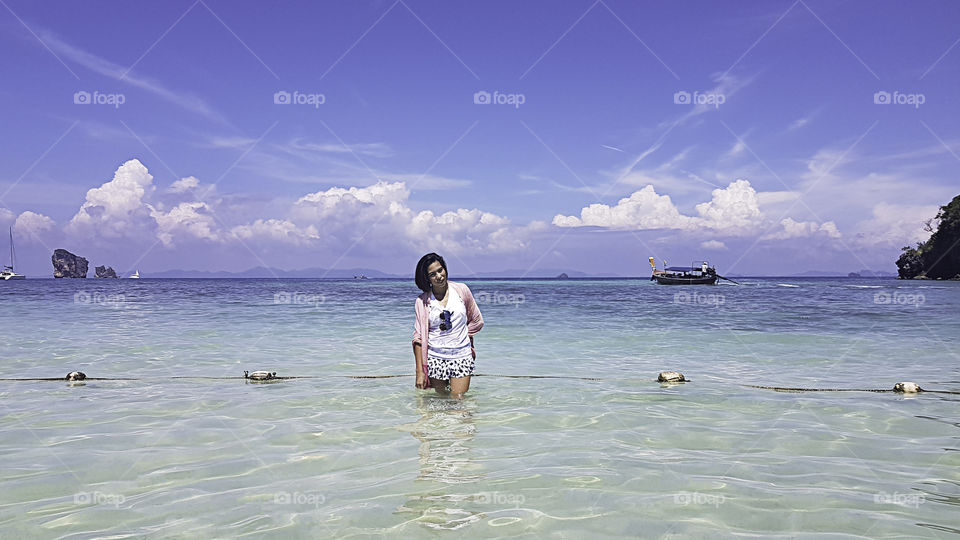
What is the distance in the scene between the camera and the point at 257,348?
1433 cm

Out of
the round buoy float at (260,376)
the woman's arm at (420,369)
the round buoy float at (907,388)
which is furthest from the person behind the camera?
the round buoy float at (260,376)

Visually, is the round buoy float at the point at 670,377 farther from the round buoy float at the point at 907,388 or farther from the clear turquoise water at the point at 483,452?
the round buoy float at the point at 907,388

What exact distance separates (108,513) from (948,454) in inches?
275

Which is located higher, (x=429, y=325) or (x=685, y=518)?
(x=429, y=325)

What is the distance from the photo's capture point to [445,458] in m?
5.29

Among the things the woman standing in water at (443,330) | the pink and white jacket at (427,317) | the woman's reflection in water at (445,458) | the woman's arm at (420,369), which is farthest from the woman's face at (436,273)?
the woman's reflection in water at (445,458)

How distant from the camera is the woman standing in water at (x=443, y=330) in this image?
7.13m

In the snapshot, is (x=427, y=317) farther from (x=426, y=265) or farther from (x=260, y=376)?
(x=260, y=376)

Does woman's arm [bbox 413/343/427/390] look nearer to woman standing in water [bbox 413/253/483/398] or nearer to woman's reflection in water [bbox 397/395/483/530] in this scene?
woman standing in water [bbox 413/253/483/398]

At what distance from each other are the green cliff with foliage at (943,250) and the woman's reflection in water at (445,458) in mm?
110962

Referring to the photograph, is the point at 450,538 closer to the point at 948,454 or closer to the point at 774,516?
the point at 774,516

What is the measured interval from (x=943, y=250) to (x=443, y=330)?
388ft

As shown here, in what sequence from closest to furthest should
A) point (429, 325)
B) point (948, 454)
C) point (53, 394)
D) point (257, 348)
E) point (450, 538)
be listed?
point (450, 538) → point (948, 454) → point (429, 325) → point (53, 394) → point (257, 348)

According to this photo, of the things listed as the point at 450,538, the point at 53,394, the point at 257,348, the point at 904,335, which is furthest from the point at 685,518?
the point at 904,335
